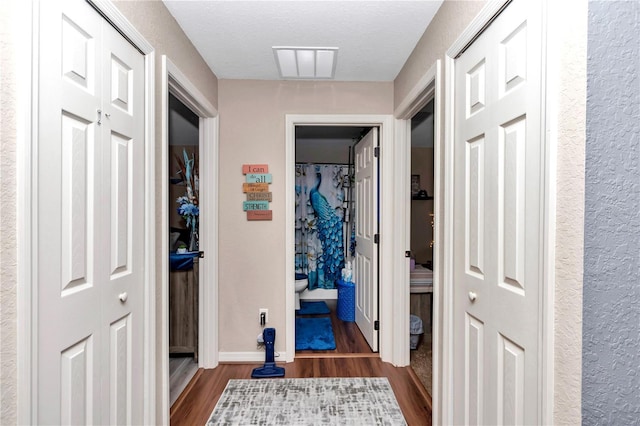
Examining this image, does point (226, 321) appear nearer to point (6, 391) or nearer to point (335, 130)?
point (6, 391)

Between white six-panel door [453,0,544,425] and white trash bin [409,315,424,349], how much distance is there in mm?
1369

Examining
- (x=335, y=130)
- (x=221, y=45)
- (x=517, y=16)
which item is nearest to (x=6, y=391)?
(x=517, y=16)

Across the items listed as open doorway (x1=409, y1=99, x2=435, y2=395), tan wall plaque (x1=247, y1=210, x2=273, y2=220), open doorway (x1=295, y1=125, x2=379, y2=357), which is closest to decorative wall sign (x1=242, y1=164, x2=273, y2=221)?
tan wall plaque (x1=247, y1=210, x2=273, y2=220)

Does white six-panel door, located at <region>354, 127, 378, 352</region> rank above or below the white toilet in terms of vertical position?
above

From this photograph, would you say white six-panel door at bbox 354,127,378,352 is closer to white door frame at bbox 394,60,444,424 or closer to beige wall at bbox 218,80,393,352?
white door frame at bbox 394,60,444,424

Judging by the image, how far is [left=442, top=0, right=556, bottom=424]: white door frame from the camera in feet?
3.35

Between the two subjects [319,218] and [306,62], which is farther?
[319,218]

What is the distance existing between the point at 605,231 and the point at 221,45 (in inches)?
90.2

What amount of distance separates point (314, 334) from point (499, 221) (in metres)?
2.63

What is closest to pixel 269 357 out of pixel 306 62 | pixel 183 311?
pixel 183 311

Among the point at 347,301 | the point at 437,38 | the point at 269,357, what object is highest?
the point at 437,38

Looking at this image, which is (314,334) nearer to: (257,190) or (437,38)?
(257,190)

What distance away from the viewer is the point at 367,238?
325 cm

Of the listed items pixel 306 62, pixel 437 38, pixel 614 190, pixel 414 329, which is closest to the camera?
pixel 614 190
